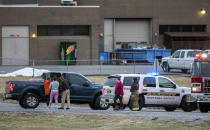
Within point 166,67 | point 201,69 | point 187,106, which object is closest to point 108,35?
point 166,67

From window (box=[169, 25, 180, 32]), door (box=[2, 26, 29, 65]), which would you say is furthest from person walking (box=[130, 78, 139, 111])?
window (box=[169, 25, 180, 32])

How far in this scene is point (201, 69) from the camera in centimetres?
2272

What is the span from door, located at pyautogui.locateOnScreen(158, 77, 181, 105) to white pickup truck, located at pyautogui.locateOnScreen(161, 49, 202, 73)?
1406 cm

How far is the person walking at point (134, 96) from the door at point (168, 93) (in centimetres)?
169

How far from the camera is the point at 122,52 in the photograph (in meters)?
56.9

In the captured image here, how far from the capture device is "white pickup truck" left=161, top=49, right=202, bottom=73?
40.2m

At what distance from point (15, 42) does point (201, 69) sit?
Result: 37204 mm

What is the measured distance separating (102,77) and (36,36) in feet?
66.4

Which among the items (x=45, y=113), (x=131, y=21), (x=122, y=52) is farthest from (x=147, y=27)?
(x=45, y=113)

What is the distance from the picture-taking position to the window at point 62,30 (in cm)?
5859

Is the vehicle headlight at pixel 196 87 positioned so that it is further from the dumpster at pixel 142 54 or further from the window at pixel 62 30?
the window at pixel 62 30

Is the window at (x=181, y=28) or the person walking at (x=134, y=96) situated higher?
the window at (x=181, y=28)

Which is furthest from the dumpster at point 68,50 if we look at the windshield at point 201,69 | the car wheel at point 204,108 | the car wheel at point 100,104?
the windshield at point 201,69

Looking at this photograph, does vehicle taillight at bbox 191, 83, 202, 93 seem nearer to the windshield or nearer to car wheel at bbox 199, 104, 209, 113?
the windshield
